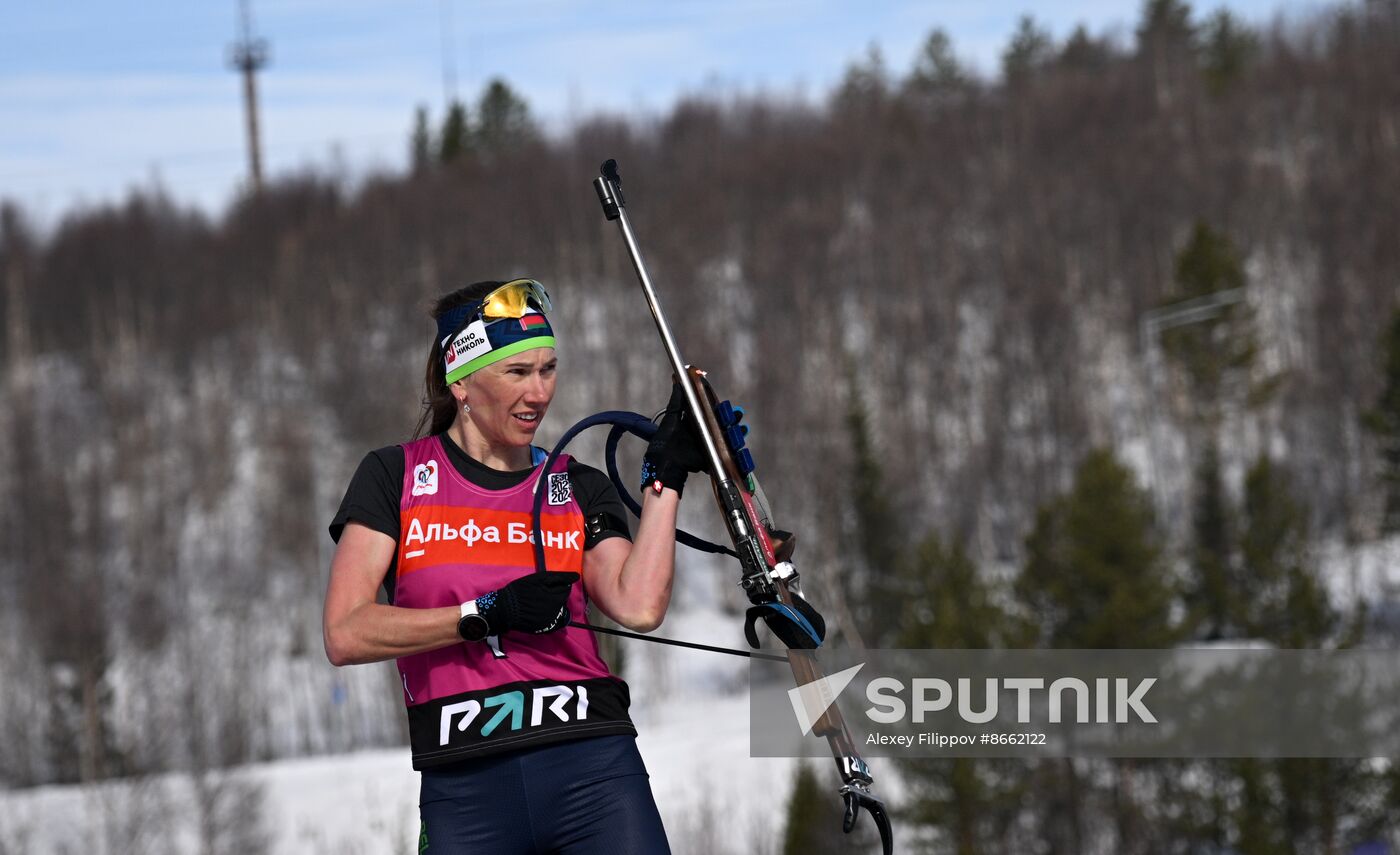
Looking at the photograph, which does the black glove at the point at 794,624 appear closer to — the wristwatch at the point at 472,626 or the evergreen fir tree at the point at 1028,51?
the wristwatch at the point at 472,626

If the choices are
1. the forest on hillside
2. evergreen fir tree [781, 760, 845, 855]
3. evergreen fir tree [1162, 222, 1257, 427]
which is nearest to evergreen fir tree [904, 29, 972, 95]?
the forest on hillside

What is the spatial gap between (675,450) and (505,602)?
1.76 feet

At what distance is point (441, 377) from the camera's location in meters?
3.56

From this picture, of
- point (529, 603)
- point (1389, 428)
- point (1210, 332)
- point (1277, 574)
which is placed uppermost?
point (1210, 332)

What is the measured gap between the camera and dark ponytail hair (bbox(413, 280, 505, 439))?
3.53 m

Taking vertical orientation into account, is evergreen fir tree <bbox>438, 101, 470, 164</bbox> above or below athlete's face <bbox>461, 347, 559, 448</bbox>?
above

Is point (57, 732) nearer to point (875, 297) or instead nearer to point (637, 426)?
point (875, 297)

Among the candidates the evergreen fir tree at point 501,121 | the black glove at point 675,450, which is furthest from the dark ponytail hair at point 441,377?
the evergreen fir tree at point 501,121

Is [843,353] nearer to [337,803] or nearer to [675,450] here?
[337,803]

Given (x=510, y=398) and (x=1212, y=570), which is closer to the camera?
(x=510, y=398)

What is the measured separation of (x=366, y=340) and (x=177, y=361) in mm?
9042

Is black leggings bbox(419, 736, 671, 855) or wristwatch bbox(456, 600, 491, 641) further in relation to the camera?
black leggings bbox(419, 736, 671, 855)

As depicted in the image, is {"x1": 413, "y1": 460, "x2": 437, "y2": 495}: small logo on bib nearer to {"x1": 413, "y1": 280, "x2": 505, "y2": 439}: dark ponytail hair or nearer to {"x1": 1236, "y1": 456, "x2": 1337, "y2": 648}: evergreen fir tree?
{"x1": 413, "y1": 280, "x2": 505, "y2": 439}: dark ponytail hair

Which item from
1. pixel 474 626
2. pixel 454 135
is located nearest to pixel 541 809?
pixel 474 626
